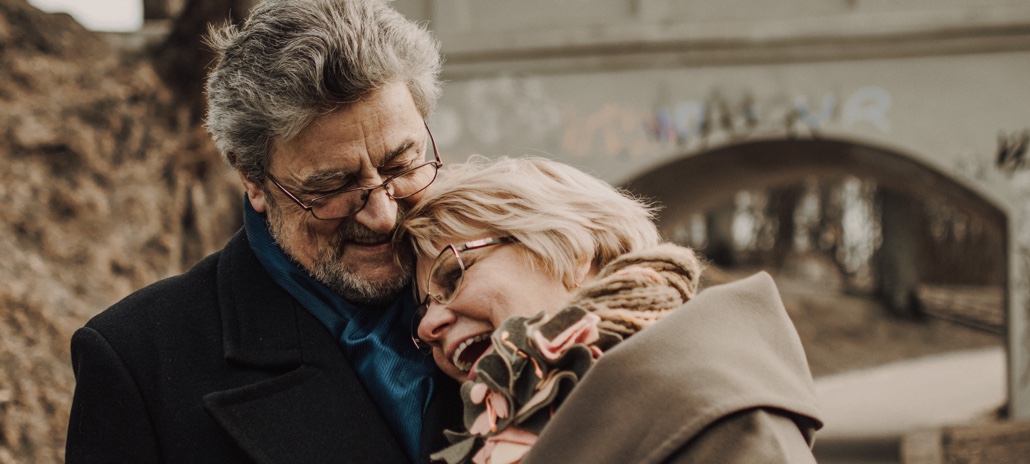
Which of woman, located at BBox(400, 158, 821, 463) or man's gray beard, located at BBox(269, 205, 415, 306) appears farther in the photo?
man's gray beard, located at BBox(269, 205, 415, 306)

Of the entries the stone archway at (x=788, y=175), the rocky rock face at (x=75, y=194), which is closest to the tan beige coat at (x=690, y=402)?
the rocky rock face at (x=75, y=194)

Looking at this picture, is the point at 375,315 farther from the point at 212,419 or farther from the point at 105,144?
the point at 105,144

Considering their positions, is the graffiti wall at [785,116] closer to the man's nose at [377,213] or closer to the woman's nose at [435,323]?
the man's nose at [377,213]

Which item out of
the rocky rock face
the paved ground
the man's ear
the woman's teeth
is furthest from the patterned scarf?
the paved ground

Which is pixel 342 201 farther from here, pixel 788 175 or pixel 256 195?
pixel 788 175

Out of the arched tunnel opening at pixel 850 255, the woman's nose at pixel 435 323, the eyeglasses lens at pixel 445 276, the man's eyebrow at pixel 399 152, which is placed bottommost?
the arched tunnel opening at pixel 850 255

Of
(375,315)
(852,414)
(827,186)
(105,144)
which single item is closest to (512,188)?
(375,315)

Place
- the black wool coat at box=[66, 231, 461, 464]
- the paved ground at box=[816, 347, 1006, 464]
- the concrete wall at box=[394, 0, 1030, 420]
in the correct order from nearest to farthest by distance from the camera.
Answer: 1. the black wool coat at box=[66, 231, 461, 464]
2. the concrete wall at box=[394, 0, 1030, 420]
3. the paved ground at box=[816, 347, 1006, 464]

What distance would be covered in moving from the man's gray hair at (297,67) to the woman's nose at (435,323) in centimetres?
51

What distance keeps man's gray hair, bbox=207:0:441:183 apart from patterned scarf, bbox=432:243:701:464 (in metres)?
0.69

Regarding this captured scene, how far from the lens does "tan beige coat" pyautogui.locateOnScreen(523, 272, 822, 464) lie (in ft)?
5.44

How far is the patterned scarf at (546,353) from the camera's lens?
1.87m

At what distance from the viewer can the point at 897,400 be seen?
44.4ft

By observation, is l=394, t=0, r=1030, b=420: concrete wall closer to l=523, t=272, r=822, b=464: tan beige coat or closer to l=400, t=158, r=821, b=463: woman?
l=400, t=158, r=821, b=463: woman
